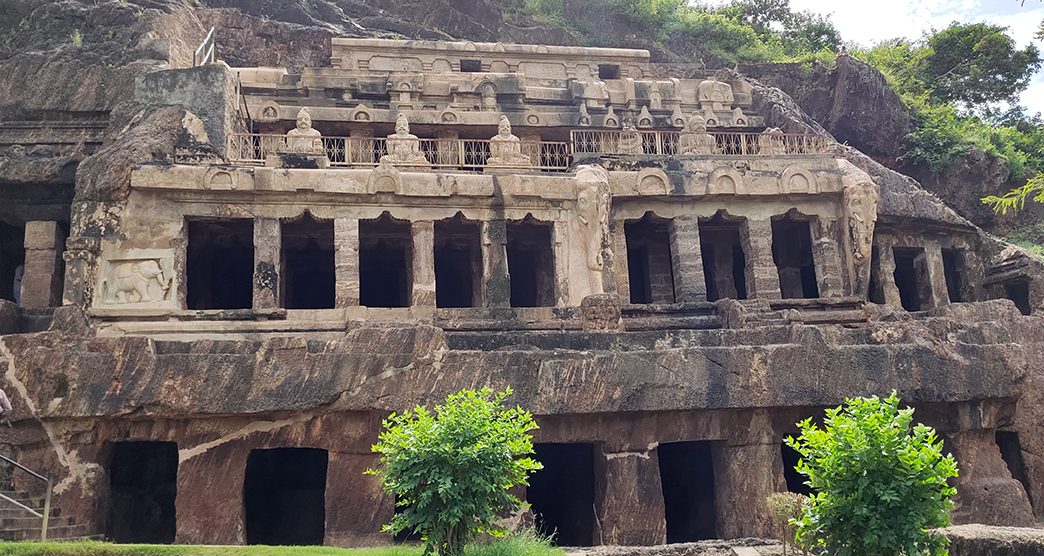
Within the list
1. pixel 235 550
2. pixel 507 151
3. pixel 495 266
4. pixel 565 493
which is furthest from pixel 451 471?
pixel 507 151

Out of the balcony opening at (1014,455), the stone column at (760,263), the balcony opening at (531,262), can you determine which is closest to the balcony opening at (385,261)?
the balcony opening at (531,262)

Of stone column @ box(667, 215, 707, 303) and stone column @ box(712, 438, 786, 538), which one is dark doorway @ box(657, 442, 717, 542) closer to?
stone column @ box(712, 438, 786, 538)

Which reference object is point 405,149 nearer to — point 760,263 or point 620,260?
point 620,260

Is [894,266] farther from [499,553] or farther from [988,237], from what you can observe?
[499,553]

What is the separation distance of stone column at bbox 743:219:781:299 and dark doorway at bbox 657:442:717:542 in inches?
148

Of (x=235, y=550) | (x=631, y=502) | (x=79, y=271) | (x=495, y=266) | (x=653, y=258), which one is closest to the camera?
(x=235, y=550)

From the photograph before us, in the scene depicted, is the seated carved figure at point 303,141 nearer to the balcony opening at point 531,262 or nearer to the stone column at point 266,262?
the stone column at point 266,262

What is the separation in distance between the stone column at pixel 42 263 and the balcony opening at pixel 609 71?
17422 mm

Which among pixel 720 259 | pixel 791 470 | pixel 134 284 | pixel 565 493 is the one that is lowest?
pixel 565 493

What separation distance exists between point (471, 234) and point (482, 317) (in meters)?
3.78

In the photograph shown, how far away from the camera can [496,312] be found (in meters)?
15.8

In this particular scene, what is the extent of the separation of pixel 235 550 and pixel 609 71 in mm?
22884

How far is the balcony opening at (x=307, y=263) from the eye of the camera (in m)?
17.9

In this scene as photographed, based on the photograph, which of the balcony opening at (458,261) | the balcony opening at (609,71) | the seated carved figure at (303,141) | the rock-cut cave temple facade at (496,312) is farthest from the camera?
the balcony opening at (609,71)
